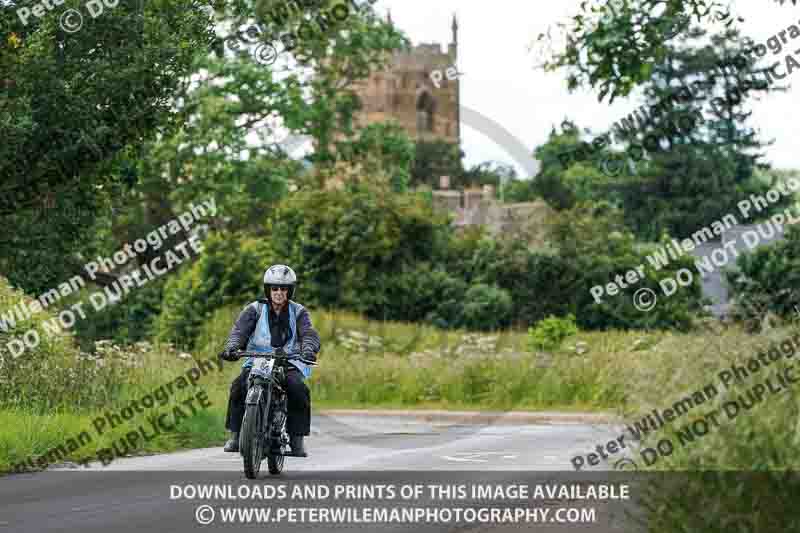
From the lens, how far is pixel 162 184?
51.4m

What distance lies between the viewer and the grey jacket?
1391 centimetres

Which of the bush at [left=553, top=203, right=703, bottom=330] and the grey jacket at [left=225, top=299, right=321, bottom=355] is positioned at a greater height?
the bush at [left=553, top=203, right=703, bottom=330]

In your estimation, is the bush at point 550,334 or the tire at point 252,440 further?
the bush at point 550,334

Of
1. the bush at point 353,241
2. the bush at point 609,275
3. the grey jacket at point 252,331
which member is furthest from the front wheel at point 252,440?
the bush at point 609,275

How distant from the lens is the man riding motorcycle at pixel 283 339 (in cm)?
1391

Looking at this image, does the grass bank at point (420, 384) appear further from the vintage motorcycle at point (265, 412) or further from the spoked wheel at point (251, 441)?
the spoked wheel at point (251, 441)

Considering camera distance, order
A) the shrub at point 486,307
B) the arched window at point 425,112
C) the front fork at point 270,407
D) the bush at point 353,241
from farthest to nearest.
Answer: the arched window at point 425,112 → the shrub at point 486,307 → the bush at point 353,241 → the front fork at point 270,407

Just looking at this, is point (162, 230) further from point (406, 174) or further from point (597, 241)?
point (597, 241)

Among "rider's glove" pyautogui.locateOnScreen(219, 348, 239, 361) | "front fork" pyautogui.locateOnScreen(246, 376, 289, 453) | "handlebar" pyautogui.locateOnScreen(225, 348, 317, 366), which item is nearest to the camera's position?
"front fork" pyautogui.locateOnScreen(246, 376, 289, 453)

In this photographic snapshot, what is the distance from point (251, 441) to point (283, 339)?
109 centimetres

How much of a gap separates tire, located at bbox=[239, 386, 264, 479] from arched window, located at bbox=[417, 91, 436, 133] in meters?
155

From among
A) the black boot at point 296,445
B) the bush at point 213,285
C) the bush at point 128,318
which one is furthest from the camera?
the bush at point 128,318

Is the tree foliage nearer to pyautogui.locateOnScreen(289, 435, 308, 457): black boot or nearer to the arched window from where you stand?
pyautogui.locateOnScreen(289, 435, 308, 457): black boot

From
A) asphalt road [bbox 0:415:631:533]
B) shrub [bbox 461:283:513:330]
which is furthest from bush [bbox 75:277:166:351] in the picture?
asphalt road [bbox 0:415:631:533]
